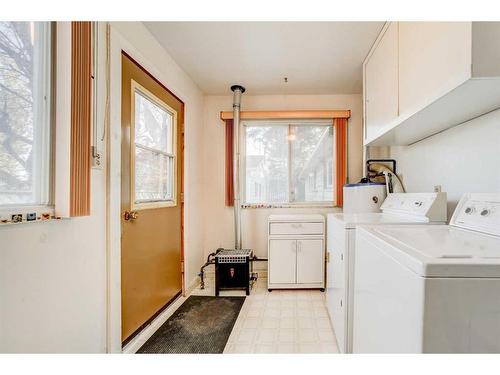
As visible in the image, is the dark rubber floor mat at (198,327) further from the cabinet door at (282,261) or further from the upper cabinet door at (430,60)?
the upper cabinet door at (430,60)

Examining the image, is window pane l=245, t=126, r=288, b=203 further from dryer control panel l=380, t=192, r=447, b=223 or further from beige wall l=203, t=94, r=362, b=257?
dryer control panel l=380, t=192, r=447, b=223

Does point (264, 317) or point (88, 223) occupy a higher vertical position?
point (88, 223)

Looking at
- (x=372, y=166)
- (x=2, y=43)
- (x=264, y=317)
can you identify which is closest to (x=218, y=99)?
(x=372, y=166)

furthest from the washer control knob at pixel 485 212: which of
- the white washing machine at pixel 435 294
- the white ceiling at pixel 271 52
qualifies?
the white ceiling at pixel 271 52

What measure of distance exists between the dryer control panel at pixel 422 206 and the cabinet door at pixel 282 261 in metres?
1.09

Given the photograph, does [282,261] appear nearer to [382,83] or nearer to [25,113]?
[382,83]

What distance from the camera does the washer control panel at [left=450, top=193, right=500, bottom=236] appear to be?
0.98 metres

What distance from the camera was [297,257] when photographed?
2.52 meters

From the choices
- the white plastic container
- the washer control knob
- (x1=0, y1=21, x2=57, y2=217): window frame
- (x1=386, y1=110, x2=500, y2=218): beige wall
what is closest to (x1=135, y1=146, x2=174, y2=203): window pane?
(x1=0, y1=21, x2=57, y2=217): window frame

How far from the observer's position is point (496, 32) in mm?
805

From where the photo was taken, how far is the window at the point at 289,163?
305 cm

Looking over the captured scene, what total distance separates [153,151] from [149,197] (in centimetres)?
39

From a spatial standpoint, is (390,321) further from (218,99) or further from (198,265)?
(218,99)
